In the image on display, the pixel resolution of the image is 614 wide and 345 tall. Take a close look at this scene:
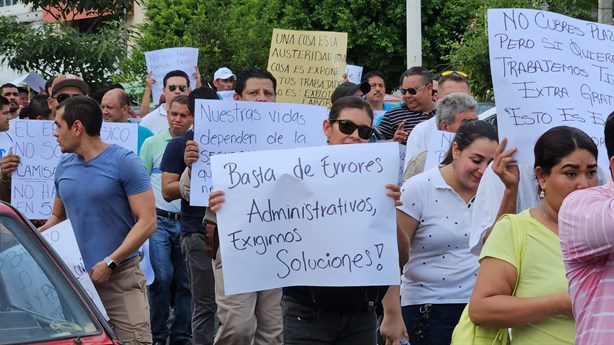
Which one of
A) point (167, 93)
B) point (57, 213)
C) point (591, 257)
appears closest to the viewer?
point (591, 257)

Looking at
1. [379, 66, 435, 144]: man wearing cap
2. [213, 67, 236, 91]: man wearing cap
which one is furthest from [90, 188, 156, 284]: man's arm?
[213, 67, 236, 91]: man wearing cap

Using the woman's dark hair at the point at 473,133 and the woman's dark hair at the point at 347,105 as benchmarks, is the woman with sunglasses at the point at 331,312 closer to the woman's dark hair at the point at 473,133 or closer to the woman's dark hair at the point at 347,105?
the woman's dark hair at the point at 347,105

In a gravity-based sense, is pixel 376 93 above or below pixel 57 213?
above

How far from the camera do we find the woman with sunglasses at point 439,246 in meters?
5.87

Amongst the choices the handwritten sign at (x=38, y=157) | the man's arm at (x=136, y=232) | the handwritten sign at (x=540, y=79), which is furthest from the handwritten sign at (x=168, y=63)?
the handwritten sign at (x=540, y=79)

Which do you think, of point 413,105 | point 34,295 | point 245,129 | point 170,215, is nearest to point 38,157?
point 170,215

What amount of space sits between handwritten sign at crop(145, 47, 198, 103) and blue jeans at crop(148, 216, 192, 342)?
3.06 meters

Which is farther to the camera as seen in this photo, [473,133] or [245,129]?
[245,129]

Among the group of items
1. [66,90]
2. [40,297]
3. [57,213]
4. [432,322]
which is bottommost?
[432,322]

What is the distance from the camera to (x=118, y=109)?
991cm

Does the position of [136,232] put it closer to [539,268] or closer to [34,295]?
[34,295]

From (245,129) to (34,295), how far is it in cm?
333

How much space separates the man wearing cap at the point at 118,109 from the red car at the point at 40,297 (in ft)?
17.3

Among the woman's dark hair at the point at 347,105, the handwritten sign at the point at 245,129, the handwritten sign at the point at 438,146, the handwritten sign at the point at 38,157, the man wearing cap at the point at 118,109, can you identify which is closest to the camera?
the woman's dark hair at the point at 347,105
